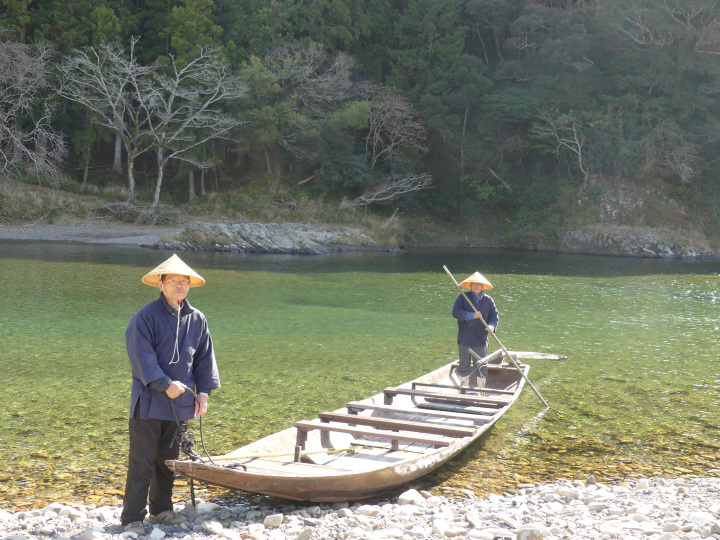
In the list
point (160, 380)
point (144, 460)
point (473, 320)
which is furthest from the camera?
point (473, 320)

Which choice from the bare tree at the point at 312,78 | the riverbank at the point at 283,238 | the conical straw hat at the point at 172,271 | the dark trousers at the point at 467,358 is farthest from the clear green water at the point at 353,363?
the bare tree at the point at 312,78

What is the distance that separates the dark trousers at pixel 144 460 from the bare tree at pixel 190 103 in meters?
31.6

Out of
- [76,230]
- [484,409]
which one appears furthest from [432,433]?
[76,230]

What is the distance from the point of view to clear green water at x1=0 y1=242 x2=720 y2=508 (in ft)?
22.1

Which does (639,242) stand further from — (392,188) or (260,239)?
(260,239)

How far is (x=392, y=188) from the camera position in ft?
135

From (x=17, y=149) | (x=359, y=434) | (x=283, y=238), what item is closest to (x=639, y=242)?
(x=283, y=238)

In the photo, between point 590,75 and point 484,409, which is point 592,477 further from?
point 590,75

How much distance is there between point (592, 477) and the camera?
20.3ft

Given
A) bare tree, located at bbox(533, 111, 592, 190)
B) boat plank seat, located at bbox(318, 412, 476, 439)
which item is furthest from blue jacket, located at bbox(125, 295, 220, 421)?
bare tree, located at bbox(533, 111, 592, 190)

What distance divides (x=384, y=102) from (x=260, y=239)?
11.9 metres

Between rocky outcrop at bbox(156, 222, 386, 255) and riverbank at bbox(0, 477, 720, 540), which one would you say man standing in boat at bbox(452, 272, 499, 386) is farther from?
rocky outcrop at bbox(156, 222, 386, 255)


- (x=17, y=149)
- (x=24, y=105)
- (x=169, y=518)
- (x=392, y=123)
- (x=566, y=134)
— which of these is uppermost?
(x=566, y=134)

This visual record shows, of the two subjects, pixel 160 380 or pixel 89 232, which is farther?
pixel 89 232
